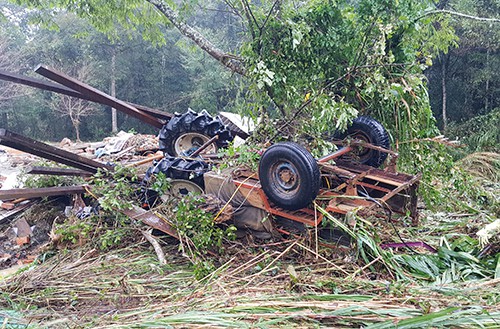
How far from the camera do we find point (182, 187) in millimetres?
5238

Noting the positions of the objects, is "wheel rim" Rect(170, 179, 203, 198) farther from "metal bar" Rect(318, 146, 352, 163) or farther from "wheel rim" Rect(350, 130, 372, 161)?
"wheel rim" Rect(350, 130, 372, 161)

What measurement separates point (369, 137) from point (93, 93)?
14.7ft

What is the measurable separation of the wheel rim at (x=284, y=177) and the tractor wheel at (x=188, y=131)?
3064 millimetres

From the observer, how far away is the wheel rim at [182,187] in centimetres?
514

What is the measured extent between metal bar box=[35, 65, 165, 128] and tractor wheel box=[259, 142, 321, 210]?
3.68 meters

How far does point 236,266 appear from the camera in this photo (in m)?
3.60

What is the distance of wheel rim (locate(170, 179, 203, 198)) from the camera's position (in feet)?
16.9

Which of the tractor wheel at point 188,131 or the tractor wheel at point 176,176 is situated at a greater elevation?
the tractor wheel at point 188,131

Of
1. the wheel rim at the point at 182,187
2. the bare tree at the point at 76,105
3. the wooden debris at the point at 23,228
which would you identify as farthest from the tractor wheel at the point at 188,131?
the bare tree at the point at 76,105

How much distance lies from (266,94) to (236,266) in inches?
103

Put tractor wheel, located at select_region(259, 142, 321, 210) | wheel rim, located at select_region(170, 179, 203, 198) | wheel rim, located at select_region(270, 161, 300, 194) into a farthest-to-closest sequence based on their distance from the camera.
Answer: wheel rim, located at select_region(170, 179, 203, 198)
wheel rim, located at select_region(270, 161, 300, 194)
tractor wheel, located at select_region(259, 142, 321, 210)

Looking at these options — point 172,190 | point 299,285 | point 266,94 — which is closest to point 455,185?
point 266,94

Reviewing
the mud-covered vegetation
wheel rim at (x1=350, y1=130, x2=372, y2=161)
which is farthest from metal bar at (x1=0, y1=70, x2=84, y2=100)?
wheel rim at (x1=350, y1=130, x2=372, y2=161)

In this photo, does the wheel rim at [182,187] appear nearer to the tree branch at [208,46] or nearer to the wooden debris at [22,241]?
the tree branch at [208,46]
